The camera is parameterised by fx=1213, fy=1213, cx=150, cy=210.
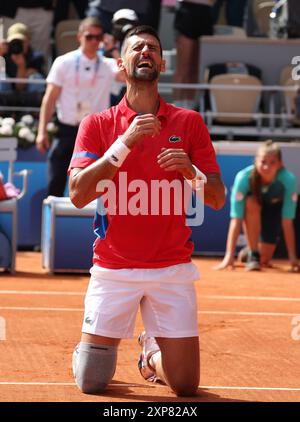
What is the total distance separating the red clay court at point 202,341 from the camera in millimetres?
6379

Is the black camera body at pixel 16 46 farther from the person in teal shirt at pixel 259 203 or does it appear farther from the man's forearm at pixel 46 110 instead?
the person in teal shirt at pixel 259 203

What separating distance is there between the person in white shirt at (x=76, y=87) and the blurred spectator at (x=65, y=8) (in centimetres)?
388

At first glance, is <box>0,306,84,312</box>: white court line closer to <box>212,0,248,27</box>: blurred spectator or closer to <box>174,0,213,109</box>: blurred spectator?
<box>174,0,213,109</box>: blurred spectator

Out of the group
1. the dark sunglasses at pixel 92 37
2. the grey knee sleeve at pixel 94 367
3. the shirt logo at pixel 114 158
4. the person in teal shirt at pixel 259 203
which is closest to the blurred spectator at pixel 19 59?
the dark sunglasses at pixel 92 37

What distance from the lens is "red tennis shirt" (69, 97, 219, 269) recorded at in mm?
6316

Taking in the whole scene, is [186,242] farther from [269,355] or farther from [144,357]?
[269,355]

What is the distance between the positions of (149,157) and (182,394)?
1243 millimetres

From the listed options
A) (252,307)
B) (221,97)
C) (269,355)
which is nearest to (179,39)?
(221,97)

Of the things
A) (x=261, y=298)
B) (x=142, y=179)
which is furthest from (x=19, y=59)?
(x=142, y=179)

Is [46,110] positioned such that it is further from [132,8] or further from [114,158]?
Result: [114,158]

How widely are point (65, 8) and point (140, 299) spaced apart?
10.9 m

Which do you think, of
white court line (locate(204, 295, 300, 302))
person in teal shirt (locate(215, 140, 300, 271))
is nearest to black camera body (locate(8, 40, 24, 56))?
person in teal shirt (locate(215, 140, 300, 271))

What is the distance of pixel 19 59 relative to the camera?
15164mm

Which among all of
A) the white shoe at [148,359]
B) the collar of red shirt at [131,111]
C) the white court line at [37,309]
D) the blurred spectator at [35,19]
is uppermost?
the blurred spectator at [35,19]
